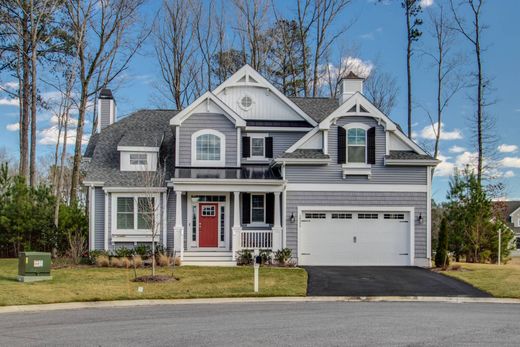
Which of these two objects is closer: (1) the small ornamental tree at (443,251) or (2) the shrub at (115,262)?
(2) the shrub at (115,262)

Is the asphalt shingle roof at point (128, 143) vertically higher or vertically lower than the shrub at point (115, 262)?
higher

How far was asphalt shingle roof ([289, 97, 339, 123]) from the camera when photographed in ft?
85.7

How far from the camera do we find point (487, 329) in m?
10.6

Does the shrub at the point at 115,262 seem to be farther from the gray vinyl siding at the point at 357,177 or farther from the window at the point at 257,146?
the window at the point at 257,146

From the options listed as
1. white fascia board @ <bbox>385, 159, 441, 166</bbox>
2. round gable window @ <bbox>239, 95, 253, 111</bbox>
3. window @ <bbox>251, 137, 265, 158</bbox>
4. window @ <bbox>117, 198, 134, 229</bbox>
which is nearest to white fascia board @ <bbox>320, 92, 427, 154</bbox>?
white fascia board @ <bbox>385, 159, 441, 166</bbox>

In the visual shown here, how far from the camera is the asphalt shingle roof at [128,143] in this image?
22.5 metres

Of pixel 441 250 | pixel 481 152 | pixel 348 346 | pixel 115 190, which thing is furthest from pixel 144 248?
pixel 481 152

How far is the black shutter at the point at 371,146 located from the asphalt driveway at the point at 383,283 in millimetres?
4412

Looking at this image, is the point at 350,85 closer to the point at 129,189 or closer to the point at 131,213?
the point at 129,189

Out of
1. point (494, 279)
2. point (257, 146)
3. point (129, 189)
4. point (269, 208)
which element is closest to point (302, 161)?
point (269, 208)

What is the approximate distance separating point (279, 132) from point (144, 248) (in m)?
7.63

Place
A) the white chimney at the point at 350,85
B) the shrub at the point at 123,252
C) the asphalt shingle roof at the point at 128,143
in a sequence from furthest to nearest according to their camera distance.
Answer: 1. the white chimney at the point at 350,85
2. the asphalt shingle roof at the point at 128,143
3. the shrub at the point at 123,252

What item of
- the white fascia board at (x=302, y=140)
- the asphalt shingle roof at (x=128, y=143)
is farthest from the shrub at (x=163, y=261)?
the white fascia board at (x=302, y=140)

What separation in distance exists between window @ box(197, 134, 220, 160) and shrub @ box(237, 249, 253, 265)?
4.25 meters
